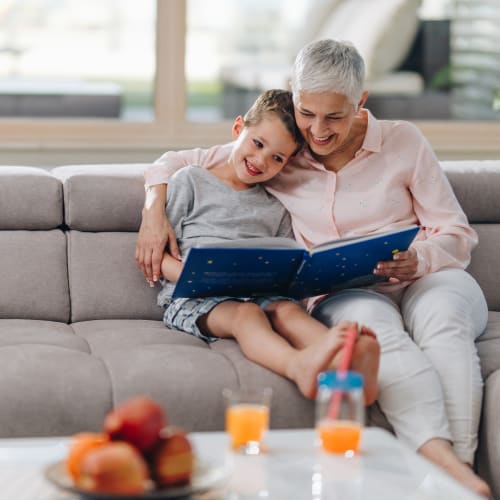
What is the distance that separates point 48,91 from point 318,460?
7.96 feet

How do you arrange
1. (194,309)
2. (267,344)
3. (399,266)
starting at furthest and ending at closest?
(194,309) → (399,266) → (267,344)

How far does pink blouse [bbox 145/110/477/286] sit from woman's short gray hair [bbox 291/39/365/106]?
0.20 meters

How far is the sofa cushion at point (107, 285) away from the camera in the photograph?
8.66 ft

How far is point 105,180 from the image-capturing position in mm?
2721

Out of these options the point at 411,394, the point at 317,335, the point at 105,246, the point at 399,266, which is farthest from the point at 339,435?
the point at 105,246

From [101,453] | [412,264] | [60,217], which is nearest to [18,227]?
[60,217]

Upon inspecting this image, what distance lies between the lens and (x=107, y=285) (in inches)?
104

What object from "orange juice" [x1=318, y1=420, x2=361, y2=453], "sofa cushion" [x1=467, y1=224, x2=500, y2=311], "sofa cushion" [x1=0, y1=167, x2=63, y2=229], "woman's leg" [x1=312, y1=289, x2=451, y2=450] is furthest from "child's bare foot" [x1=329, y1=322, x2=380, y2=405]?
"sofa cushion" [x1=0, y1=167, x2=63, y2=229]

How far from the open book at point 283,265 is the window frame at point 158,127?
1339mm

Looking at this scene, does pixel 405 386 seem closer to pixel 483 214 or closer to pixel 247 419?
pixel 247 419

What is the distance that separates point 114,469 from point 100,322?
4.57 feet

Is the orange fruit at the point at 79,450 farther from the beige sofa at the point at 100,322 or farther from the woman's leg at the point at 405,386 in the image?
the woman's leg at the point at 405,386

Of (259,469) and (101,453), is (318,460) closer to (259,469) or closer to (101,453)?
(259,469)

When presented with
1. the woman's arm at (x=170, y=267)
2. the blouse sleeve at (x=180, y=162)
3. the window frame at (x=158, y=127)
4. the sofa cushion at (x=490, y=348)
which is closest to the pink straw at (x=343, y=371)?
the sofa cushion at (x=490, y=348)
